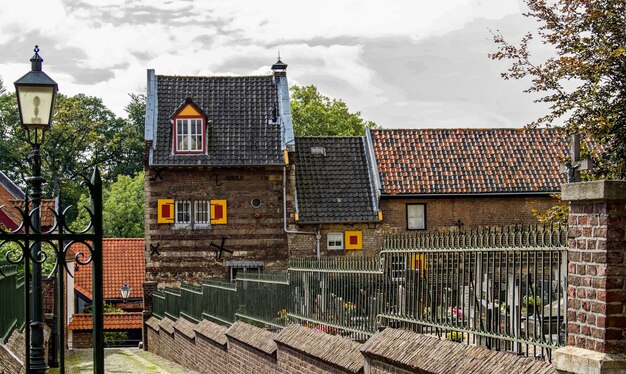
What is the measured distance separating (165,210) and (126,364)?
32.0 ft

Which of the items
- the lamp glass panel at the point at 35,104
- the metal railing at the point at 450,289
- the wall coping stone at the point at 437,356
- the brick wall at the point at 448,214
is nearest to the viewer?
the wall coping stone at the point at 437,356

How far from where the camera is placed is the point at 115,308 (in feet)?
156

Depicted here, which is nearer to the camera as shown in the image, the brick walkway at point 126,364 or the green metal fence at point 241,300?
the green metal fence at point 241,300

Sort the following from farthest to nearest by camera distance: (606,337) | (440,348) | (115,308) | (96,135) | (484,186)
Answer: (96,135) < (115,308) < (484,186) < (440,348) < (606,337)

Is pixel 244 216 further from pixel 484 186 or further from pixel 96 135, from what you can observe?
pixel 96 135

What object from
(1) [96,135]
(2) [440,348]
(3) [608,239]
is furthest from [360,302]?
(1) [96,135]

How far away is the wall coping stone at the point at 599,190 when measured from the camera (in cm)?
709

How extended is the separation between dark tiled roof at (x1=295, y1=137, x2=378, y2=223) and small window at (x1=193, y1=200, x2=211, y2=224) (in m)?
3.36

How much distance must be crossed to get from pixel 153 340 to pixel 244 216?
551 centimetres

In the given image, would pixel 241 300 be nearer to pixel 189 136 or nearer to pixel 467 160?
Answer: pixel 189 136

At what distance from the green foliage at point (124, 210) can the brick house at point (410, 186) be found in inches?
1366

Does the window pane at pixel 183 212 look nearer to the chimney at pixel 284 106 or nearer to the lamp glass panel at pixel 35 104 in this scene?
the chimney at pixel 284 106

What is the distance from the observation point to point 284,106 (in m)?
36.2

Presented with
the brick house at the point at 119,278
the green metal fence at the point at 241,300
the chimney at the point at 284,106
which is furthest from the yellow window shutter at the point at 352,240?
the brick house at the point at 119,278
